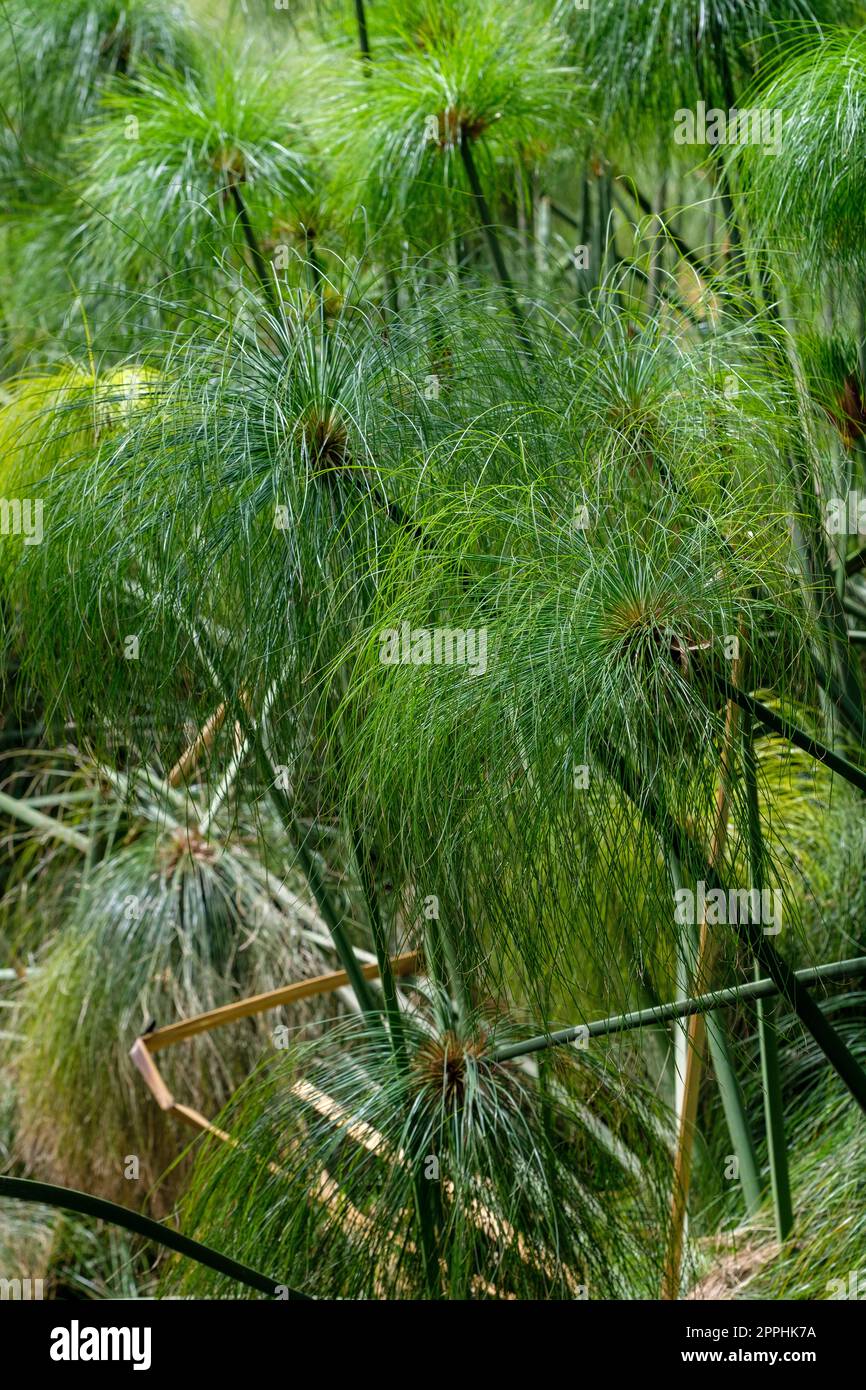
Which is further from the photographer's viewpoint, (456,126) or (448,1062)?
(456,126)

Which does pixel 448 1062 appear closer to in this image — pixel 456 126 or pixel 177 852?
pixel 456 126

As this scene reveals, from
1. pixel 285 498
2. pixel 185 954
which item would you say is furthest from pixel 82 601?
pixel 185 954

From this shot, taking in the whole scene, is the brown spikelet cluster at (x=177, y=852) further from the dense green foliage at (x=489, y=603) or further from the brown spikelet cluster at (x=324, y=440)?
the brown spikelet cluster at (x=324, y=440)

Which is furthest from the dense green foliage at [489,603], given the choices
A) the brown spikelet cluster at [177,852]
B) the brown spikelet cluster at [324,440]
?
the brown spikelet cluster at [177,852]

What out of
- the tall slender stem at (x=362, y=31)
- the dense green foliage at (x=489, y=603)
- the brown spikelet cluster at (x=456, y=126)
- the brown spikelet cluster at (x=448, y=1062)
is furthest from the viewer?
the tall slender stem at (x=362, y=31)

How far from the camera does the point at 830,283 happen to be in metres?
1.96

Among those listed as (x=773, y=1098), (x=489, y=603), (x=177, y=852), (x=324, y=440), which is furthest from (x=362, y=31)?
(x=773, y=1098)

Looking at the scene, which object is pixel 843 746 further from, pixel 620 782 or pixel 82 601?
pixel 82 601

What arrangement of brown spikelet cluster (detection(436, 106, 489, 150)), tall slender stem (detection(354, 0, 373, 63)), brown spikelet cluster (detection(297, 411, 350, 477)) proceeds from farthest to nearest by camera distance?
tall slender stem (detection(354, 0, 373, 63)) < brown spikelet cluster (detection(436, 106, 489, 150)) < brown spikelet cluster (detection(297, 411, 350, 477))

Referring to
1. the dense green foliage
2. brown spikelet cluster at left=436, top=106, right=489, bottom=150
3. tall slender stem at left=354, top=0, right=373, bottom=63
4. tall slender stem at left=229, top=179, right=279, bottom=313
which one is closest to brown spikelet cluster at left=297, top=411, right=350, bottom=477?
the dense green foliage

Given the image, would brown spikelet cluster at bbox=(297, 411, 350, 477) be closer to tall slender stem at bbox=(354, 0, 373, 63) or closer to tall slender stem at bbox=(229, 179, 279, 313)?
tall slender stem at bbox=(229, 179, 279, 313)

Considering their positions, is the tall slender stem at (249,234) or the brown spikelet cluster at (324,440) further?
the tall slender stem at (249,234)

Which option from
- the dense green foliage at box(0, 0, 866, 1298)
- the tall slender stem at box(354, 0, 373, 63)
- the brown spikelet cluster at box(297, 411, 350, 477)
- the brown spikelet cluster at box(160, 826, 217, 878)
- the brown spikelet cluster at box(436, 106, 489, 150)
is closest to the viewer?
the dense green foliage at box(0, 0, 866, 1298)

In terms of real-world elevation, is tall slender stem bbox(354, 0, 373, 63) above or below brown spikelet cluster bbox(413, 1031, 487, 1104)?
above
